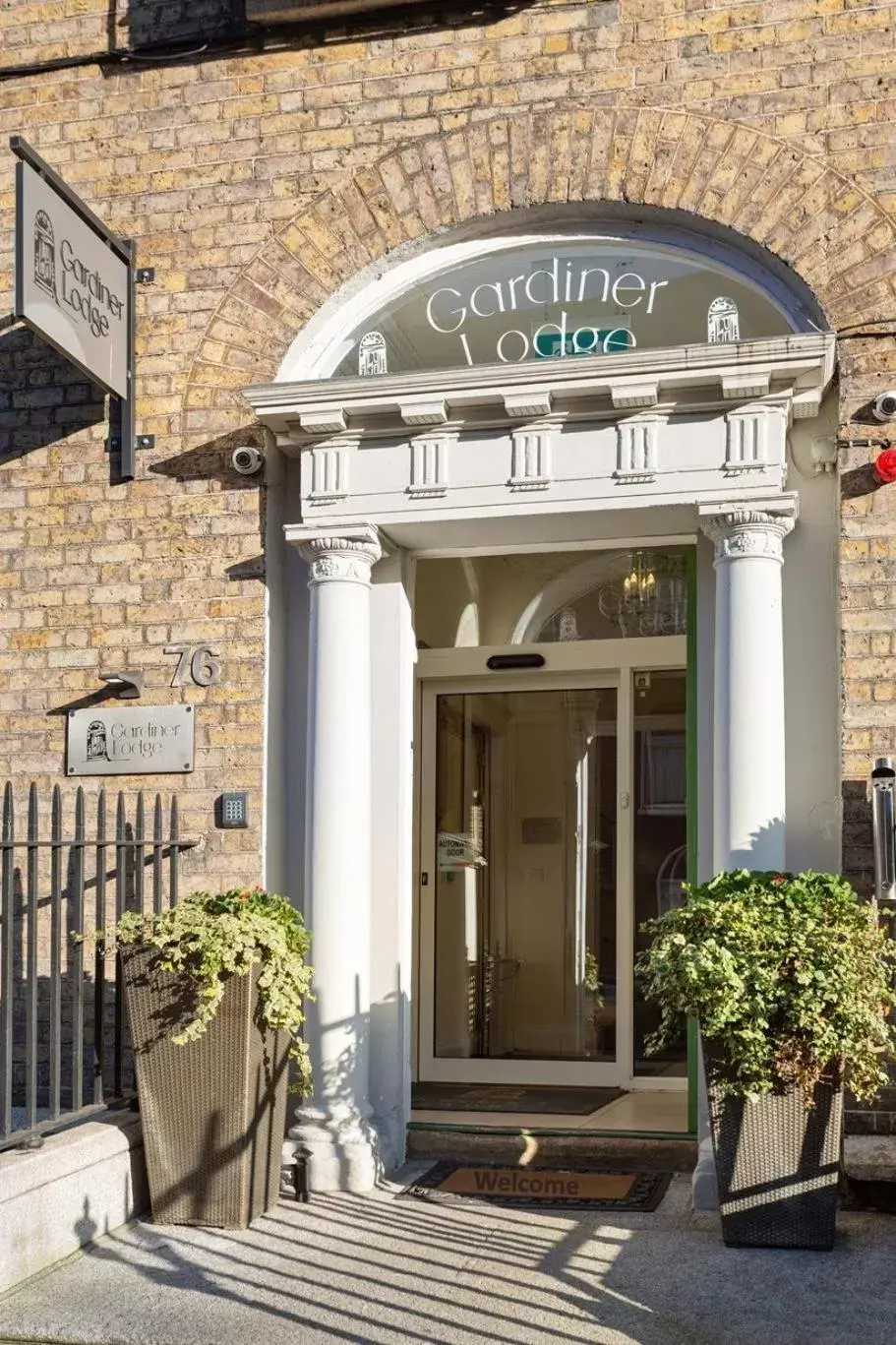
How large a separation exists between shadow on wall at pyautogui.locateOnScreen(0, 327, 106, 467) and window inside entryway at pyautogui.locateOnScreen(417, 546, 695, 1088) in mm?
1842

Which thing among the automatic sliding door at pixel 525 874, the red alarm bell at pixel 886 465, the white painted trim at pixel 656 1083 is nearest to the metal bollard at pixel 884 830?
the red alarm bell at pixel 886 465

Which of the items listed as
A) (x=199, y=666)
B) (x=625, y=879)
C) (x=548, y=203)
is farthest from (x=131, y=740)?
(x=548, y=203)

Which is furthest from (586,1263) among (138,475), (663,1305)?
(138,475)

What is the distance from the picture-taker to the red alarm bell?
602 cm

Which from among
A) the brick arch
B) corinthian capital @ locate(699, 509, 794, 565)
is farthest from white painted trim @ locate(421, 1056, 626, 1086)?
the brick arch

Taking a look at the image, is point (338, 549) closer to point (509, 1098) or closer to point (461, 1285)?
point (509, 1098)

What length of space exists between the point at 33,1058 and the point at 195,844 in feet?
5.13

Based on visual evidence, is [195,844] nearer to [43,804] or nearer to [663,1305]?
[43,804]

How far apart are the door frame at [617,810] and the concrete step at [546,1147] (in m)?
1.10

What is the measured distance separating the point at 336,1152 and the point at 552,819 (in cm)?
264

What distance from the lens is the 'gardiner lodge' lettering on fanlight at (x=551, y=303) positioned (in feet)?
22.2

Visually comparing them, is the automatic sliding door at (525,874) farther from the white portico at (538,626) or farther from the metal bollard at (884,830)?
the metal bollard at (884,830)

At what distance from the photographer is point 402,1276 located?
4984 millimetres

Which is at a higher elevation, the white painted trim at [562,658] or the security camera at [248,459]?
the security camera at [248,459]
